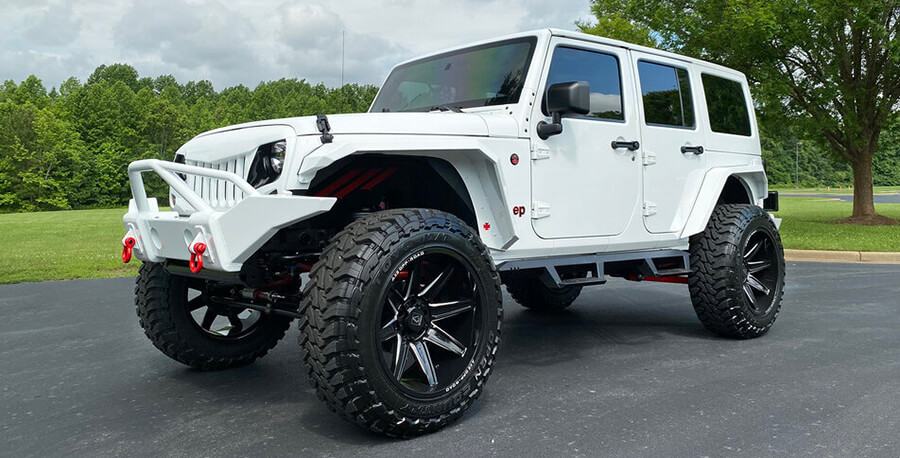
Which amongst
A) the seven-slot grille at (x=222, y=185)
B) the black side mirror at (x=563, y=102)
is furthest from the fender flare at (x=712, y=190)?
the seven-slot grille at (x=222, y=185)

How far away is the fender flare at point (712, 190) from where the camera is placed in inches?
203

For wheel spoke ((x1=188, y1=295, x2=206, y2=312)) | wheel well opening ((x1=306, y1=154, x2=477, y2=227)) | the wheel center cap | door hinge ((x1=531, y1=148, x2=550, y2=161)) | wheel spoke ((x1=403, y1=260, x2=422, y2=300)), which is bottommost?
wheel spoke ((x1=188, y1=295, x2=206, y2=312))

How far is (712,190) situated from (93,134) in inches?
2830

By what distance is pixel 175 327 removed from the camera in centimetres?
435

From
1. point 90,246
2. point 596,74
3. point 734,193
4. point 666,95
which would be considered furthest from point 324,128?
point 90,246

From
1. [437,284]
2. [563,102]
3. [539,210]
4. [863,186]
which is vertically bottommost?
[863,186]

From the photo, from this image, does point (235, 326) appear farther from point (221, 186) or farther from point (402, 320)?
point (402, 320)

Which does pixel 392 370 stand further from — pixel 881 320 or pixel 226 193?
pixel 881 320

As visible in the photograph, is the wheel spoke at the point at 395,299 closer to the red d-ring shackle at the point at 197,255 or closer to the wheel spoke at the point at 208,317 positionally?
the red d-ring shackle at the point at 197,255

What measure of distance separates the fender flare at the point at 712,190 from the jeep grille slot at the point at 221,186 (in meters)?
3.25

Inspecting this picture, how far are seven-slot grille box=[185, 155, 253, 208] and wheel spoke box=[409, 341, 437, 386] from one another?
1150 mm

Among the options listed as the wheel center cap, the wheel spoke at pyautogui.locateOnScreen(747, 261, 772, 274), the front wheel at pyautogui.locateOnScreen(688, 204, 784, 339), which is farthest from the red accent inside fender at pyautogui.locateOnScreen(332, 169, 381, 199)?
the wheel spoke at pyautogui.locateOnScreen(747, 261, 772, 274)

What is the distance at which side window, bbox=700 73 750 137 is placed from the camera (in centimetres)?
572

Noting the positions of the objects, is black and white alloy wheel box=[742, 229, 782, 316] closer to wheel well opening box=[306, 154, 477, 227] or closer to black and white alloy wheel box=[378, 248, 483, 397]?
wheel well opening box=[306, 154, 477, 227]
